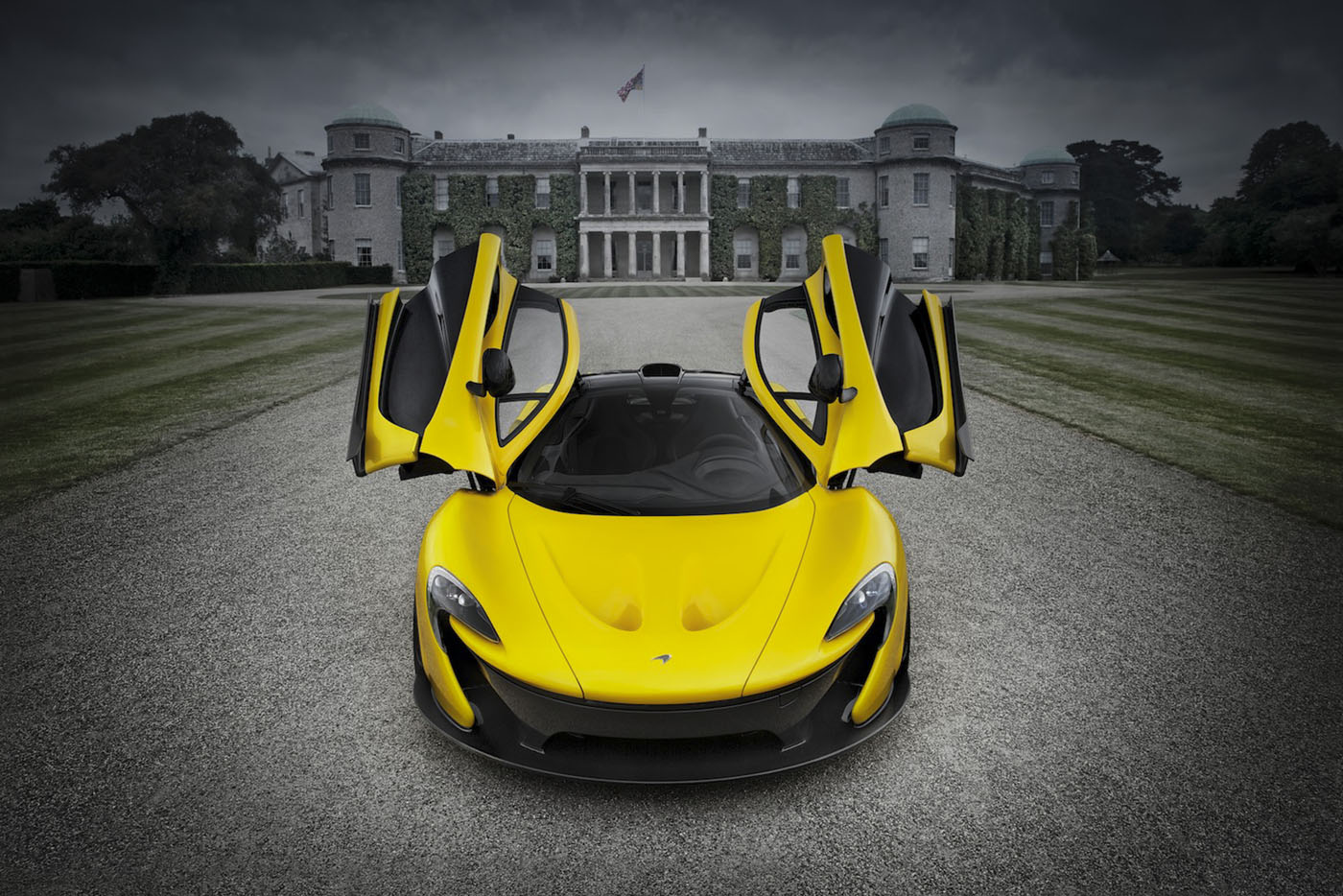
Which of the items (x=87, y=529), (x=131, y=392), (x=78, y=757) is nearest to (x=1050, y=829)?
(x=78, y=757)

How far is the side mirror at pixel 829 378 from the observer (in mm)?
3691

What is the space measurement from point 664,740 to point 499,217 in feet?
193

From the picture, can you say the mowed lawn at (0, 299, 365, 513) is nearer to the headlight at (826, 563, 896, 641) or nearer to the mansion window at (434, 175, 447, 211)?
the headlight at (826, 563, 896, 641)

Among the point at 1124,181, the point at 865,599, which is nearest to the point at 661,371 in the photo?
the point at 865,599

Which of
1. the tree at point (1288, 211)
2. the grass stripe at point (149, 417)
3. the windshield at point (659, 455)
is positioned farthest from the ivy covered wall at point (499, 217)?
the windshield at point (659, 455)

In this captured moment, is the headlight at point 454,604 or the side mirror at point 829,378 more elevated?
the side mirror at point 829,378

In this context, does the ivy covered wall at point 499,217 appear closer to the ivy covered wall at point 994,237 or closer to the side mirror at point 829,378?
the ivy covered wall at point 994,237

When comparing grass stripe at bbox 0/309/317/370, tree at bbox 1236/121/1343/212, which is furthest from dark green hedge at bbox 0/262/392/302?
tree at bbox 1236/121/1343/212

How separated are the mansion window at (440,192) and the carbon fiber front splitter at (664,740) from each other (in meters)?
58.9

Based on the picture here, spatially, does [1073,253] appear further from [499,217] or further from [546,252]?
[499,217]

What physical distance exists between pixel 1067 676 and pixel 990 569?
4.87 ft

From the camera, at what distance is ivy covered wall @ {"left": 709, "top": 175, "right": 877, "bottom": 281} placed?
5784 cm

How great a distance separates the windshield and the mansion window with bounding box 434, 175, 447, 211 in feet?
187

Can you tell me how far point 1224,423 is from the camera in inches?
404
